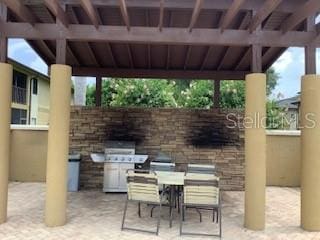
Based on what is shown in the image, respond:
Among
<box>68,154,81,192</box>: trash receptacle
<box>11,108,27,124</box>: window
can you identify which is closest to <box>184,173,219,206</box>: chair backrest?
<box>68,154,81,192</box>: trash receptacle

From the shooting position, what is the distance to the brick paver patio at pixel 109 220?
5.57 meters

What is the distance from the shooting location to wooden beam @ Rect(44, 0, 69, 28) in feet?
16.8

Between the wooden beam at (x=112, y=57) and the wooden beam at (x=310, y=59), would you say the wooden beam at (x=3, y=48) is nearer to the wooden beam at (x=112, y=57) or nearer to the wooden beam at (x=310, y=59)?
the wooden beam at (x=112, y=57)

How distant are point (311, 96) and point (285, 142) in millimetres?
4592

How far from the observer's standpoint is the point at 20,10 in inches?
214

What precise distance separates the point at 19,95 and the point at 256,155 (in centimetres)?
1852

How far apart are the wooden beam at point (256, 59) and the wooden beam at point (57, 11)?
3199mm

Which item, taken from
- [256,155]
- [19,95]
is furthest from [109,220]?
[19,95]

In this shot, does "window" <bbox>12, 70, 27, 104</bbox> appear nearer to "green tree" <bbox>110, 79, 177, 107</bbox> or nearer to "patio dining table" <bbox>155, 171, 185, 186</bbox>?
"green tree" <bbox>110, 79, 177, 107</bbox>

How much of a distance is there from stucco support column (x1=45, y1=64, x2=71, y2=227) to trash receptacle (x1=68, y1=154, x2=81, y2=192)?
340 cm

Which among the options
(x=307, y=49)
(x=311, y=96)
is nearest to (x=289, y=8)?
(x=307, y=49)

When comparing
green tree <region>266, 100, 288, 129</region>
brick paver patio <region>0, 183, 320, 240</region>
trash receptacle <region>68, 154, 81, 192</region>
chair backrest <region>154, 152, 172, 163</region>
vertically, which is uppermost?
green tree <region>266, 100, 288, 129</region>

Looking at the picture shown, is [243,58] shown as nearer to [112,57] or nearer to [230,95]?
[112,57]

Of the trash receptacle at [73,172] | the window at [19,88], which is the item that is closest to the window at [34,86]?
the window at [19,88]
